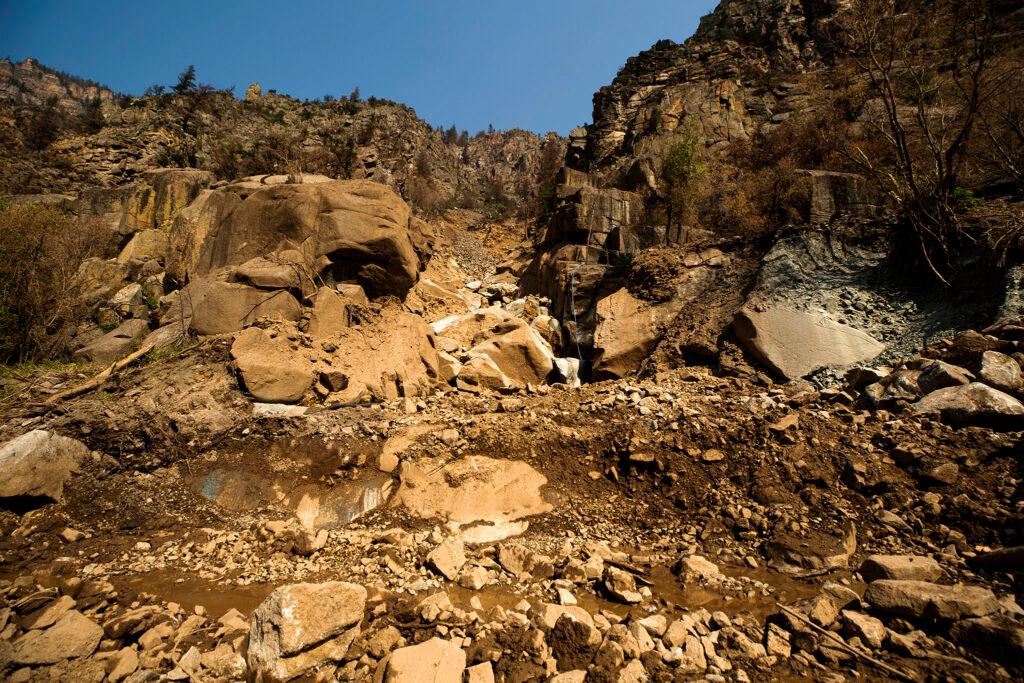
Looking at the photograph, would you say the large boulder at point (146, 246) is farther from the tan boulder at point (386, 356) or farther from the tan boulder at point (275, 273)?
the tan boulder at point (386, 356)

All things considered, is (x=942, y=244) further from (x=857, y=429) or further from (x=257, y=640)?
(x=257, y=640)

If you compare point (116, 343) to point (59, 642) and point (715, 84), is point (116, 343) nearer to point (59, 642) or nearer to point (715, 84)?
point (59, 642)

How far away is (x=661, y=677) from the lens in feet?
6.78

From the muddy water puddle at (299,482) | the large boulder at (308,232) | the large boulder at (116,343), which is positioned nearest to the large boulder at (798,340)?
the muddy water puddle at (299,482)

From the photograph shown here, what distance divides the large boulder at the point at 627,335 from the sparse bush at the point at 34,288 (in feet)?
33.8

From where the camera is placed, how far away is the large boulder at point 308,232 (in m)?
7.22

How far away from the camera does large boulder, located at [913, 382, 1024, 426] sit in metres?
3.38

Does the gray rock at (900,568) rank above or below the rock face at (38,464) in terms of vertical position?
below

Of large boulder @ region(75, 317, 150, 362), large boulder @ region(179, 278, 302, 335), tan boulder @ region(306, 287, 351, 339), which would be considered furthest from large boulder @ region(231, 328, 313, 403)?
large boulder @ region(75, 317, 150, 362)

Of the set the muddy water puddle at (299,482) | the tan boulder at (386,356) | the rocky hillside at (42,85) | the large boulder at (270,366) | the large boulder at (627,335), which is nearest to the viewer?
the muddy water puddle at (299,482)

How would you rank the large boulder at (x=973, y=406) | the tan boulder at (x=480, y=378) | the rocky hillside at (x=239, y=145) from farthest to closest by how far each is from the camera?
the rocky hillside at (x=239, y=145), the tan boulder at (x=480, y=378), the large boulder at (x=973, y=406)

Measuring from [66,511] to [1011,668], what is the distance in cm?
663

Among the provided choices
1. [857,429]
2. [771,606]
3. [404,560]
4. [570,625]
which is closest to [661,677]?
[570,625]

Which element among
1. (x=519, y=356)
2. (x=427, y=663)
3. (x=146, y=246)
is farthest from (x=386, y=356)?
(x=146, y=246)
